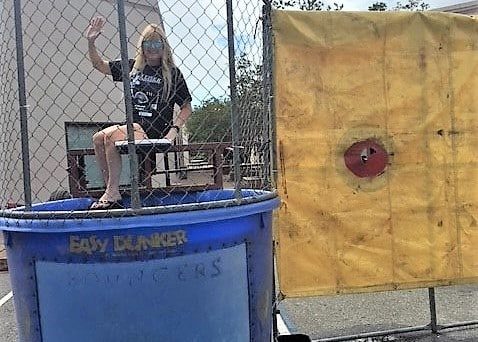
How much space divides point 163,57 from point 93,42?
464 mm

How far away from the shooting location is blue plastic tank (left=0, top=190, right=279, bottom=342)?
2.29 meters

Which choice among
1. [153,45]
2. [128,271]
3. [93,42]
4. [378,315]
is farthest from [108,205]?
[378,315]

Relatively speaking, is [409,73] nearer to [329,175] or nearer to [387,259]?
[329,175]

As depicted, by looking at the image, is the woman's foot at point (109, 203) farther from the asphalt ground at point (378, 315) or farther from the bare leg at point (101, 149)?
the asphalt ground at point (378, 315)

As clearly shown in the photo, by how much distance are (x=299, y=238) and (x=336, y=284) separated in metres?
0.40

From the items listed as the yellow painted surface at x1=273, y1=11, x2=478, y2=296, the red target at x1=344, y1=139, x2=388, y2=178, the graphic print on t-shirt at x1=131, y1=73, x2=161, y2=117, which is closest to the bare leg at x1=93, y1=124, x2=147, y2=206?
the graphic print on t-shirt at x1=131, y1=73, x2=161, y2=117

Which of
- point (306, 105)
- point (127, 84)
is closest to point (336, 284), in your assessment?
point (306, 105)

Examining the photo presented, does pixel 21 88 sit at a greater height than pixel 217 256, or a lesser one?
greater

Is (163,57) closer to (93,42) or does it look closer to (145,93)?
(145,93)

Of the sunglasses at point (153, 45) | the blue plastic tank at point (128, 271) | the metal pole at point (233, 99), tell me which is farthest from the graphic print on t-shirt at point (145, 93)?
the blue plastic tank at point (128, 271)

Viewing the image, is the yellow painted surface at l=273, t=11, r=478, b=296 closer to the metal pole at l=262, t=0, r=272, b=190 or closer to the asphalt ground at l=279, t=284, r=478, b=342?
the metal pole at l=262, t=0, r=272, b=190

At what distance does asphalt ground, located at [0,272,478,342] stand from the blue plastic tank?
6.69ft

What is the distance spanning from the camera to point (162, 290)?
2332mm

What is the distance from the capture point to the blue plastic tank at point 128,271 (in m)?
2.29
